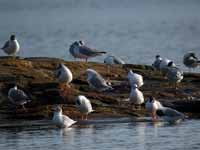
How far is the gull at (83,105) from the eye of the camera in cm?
2125

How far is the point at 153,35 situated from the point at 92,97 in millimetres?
29136

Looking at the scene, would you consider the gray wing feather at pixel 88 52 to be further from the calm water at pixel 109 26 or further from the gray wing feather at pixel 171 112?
the calm water at pixel 109 26

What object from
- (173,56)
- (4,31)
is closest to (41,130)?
(173,56)

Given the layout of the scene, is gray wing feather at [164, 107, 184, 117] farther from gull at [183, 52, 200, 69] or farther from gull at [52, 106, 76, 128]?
gull at [183, 52, 200, 69]

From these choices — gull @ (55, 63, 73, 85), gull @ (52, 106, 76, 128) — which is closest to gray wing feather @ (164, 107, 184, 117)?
gull @ (52, 106, 76, 128)

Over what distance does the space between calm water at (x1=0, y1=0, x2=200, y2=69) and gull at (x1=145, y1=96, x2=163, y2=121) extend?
13.6 meters

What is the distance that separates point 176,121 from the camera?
69.4ft

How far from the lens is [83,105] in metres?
21.2

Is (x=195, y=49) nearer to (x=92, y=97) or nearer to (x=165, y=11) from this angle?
(x=92, y=97)

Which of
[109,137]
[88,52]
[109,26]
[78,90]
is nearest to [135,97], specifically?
[78,90]

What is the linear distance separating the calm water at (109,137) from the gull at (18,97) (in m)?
1.94

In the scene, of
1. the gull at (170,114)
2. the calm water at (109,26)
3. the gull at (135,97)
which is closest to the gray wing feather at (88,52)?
the gull at (135,97)

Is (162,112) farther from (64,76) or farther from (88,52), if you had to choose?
(88,52)

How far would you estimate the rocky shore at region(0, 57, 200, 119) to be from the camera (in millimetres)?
22047
